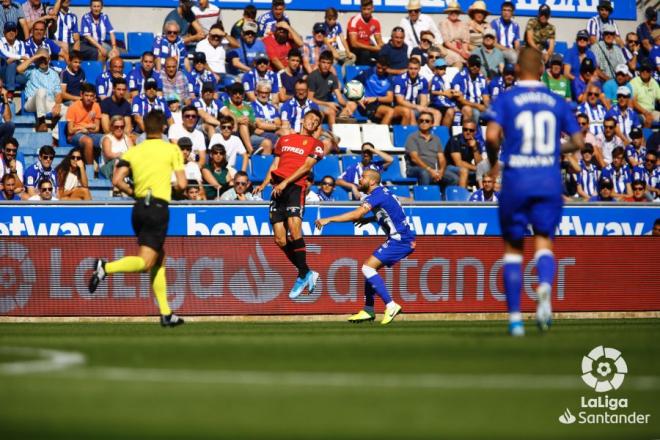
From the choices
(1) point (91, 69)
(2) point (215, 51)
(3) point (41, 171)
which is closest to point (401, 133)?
(2) point (215, 51)

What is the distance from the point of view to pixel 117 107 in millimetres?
20656

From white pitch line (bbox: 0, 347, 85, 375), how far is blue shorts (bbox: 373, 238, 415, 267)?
7.08m

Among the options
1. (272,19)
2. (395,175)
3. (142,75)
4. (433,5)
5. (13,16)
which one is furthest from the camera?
(433,5)

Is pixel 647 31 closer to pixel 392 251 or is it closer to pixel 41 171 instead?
pixel 392 251

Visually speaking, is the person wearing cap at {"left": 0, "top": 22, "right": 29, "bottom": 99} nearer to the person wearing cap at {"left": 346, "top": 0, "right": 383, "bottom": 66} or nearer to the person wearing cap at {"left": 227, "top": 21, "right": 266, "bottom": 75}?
the person wearing cap at {"left": 227, "top": 21, "right": 266, "bottom": 75}

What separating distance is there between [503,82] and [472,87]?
30.9 inches

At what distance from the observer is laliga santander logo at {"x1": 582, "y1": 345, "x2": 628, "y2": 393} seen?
7346 millimetres

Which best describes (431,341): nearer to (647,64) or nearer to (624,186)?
(624,186)

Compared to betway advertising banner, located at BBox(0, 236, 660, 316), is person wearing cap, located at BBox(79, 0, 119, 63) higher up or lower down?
higher up

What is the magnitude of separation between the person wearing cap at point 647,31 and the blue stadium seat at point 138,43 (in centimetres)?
1136

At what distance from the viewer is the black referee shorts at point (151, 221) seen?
12.5 m

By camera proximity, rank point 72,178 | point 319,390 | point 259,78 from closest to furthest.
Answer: point 319,390
point 72,178
point 259,78

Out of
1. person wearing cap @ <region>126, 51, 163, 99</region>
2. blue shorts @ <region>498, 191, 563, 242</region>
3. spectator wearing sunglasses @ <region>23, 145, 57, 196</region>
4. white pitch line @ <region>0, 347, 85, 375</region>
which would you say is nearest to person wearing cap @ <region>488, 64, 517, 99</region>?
person wearing cap @ <region>126, 51, 163, 99</region>

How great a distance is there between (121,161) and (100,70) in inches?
385
